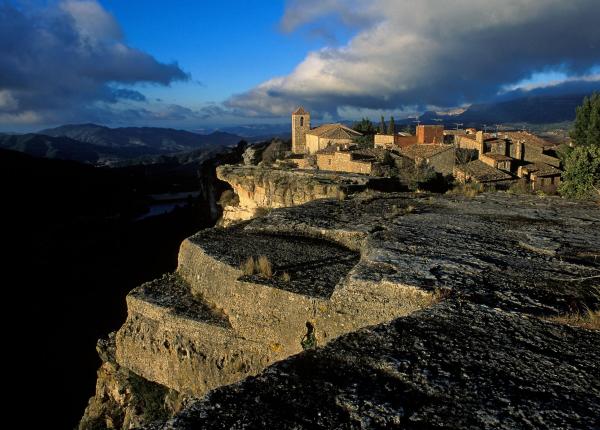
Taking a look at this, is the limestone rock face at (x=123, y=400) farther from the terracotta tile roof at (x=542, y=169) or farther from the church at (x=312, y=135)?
the church at (x=312, y=135)

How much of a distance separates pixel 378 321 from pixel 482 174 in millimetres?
28952

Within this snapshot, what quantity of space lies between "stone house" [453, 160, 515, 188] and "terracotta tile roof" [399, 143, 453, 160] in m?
2.90

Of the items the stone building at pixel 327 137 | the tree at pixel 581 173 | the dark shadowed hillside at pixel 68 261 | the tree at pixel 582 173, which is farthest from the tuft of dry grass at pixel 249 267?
the stone building at pixel 327 137

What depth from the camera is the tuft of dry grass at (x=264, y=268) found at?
22.9ft

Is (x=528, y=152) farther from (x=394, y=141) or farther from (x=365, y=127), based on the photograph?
(x=365, y=127)

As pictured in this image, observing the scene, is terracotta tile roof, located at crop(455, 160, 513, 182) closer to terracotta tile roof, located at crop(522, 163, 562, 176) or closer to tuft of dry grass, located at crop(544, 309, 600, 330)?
terracotta tile roof, located at crop(522, 163, 562, 176)

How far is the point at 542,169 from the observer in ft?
121

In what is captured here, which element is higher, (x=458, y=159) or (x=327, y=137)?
(x=327, y=137)

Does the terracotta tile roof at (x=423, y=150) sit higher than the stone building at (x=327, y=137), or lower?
lower

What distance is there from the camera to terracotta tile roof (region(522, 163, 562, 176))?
3584 cm

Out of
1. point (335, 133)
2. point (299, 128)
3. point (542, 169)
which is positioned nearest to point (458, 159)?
point (542, 169)

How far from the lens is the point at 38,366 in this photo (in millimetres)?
27125

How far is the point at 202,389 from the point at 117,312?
90.0ft

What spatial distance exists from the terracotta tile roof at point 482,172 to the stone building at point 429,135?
Result: 11.9 metres
